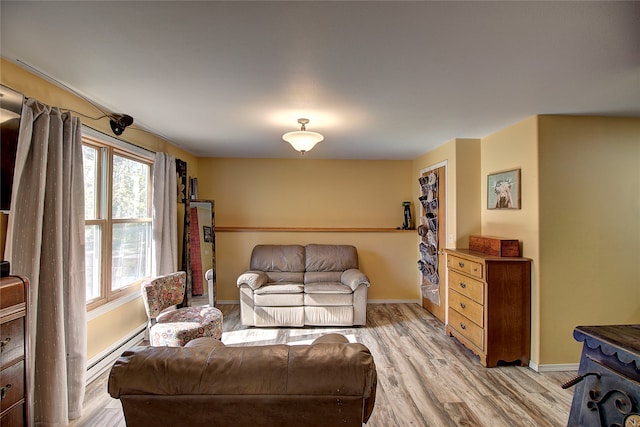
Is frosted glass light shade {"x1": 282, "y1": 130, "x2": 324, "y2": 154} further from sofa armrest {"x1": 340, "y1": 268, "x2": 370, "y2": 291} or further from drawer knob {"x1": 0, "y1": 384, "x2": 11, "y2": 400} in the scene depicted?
drawer knob {"x1": 0, "y1": 384, "x2": 11, "y2": 400}

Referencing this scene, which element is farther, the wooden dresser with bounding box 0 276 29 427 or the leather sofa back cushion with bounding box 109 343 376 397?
the wooden dresser with bounding box 0 276 29 427

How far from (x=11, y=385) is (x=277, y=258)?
3.15 m

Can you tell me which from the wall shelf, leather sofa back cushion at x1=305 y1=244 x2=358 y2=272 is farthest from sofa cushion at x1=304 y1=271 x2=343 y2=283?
the wall shelf

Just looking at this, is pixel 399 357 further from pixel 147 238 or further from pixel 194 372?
pixel 147 238

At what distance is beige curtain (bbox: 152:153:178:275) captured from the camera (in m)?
3.39

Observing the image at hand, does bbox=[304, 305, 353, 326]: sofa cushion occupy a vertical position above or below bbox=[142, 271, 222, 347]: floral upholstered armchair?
below

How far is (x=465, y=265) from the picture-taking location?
3.08 metres

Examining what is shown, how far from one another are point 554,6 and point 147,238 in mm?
3987

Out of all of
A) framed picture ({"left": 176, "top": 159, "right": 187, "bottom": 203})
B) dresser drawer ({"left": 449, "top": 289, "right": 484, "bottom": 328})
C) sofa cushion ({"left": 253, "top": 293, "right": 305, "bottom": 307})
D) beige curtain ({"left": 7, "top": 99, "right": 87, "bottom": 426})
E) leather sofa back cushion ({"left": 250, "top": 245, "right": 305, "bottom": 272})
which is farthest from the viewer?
leather sofa back cushion ({"left": 250, "top": 245, "right": 305, "bottom": 272})

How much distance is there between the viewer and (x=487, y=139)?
11.3 feet

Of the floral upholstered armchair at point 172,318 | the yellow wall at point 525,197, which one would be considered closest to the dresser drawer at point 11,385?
the floral upholstered armchair at point 172,318

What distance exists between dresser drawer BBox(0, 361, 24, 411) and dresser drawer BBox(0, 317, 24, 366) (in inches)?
1.6

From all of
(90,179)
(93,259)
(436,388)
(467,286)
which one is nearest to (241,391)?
(436,388)

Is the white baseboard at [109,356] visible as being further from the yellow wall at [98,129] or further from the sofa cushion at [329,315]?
the sofa cushion at [329,315]
